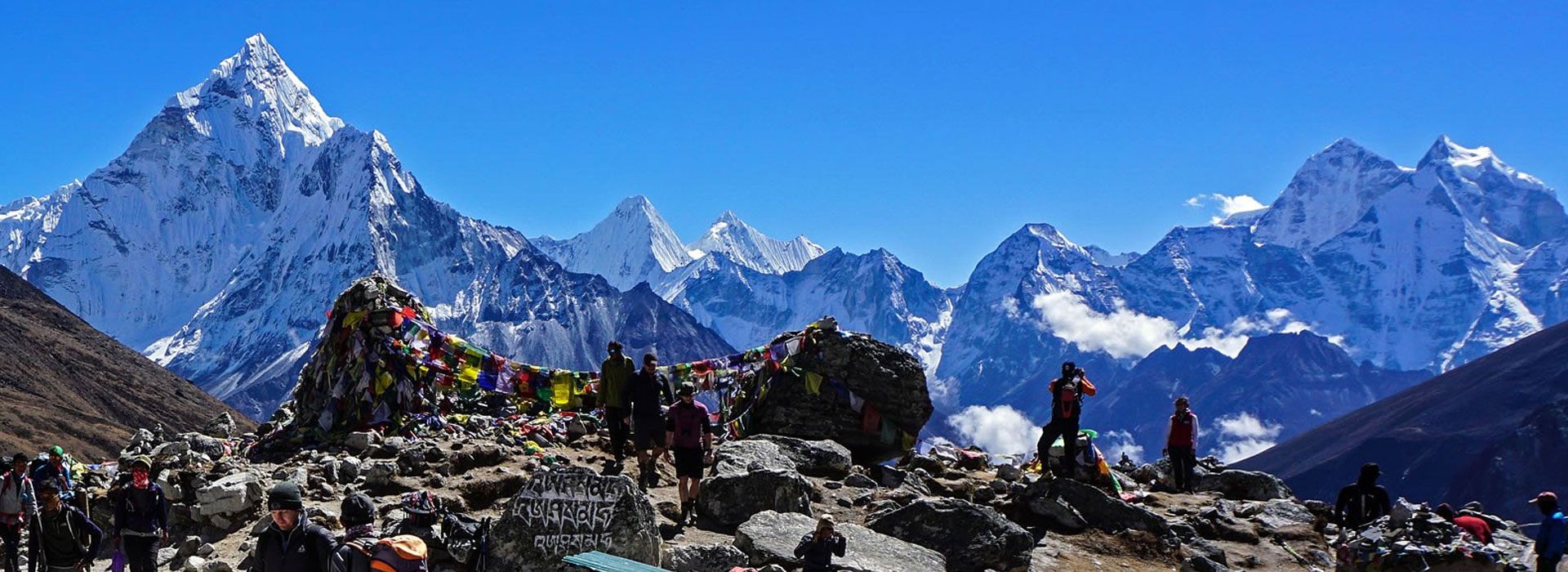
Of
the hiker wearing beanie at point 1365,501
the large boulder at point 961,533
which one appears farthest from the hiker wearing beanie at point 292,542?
the hiker wearing beanie at point 1365,501

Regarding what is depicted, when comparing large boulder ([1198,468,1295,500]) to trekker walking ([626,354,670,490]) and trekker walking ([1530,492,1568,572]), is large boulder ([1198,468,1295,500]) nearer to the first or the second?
trekker walking ([1530,492,1568,572])

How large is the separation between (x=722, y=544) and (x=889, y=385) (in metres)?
10.1

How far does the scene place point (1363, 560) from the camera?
51.0 ft

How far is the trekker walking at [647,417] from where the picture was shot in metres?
17.5

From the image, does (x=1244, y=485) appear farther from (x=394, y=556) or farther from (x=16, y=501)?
(x=16, y=501)

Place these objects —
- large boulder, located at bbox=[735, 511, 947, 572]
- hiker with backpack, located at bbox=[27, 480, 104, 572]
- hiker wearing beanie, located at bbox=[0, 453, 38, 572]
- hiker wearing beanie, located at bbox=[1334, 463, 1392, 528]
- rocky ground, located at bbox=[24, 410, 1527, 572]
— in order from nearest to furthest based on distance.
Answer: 1. rocky ground, located at bbox=[24, 410, 1527, 572]
2. large boulder, located at bbox=[735, 511, 947, 572]
3. hiker with backpack, located at bbox=[27, 480, 104, 572]
4. hiker wearing beanie, located at bbox=[0, 453, 38, 572]
5. hiker wearing beanie, located at bbox=[1334, 463, 1392, 528]

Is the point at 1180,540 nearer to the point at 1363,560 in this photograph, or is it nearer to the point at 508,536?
the point at 1363,560

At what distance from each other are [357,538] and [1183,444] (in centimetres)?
1550

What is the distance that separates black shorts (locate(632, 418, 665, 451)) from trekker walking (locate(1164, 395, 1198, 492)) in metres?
8.42

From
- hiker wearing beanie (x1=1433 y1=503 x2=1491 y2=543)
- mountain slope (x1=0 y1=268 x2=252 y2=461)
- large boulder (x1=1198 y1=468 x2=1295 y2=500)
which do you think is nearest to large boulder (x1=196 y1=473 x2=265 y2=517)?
hiker wearing beanie (x1=1433 y1=503 x2=1491 y2=543)

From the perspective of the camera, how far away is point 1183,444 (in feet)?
71.2

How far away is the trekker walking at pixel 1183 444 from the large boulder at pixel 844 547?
25.4 feet

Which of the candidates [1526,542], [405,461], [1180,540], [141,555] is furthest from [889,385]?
[141,555]

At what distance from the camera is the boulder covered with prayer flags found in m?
23.3
